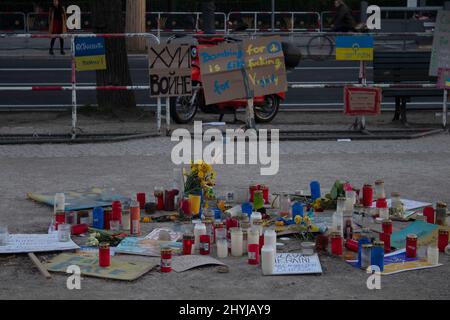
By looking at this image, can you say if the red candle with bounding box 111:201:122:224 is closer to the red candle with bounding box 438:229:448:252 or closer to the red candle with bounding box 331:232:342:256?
the red candle with bounding box 331:232:342:256

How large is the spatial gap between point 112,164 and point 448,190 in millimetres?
4137

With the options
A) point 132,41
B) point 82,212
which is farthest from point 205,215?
point 132,41

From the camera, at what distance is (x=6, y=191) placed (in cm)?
1054

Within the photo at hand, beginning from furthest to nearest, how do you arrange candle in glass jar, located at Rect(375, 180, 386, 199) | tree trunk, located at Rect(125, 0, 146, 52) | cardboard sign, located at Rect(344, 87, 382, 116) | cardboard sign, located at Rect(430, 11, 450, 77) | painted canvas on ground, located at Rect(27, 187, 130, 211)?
tree trunk, located at Rect(125, 0, 146, 52)
cardboard sign, located at Rect(430, 11, 450, 77)
cardboard sign, located at Rect(344, 87, 382, 116)
candle in glass jar, located at Rect(375, 180, 386, 199)
painted canvas on ground, located at Rect(27, 187, 130, 211)

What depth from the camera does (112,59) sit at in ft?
52.6

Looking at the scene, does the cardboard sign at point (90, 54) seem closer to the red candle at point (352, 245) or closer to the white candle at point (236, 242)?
the white candle at point (236, 242)

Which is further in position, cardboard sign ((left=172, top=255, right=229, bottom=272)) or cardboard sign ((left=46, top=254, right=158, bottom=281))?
cardboard sign ((left=172, top=255, right=229, bottom=272))

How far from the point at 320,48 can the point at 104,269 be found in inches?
865

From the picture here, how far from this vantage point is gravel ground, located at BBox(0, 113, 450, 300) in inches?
273

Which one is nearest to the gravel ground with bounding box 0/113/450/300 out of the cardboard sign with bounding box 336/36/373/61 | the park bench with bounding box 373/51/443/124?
the park bench with bounding box 373/51/443/124

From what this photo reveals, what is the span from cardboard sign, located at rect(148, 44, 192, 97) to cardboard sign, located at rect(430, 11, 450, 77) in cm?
391

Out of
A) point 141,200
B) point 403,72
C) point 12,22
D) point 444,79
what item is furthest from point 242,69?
point 12,22

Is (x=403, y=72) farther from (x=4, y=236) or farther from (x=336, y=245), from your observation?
(x=4, y=236)
